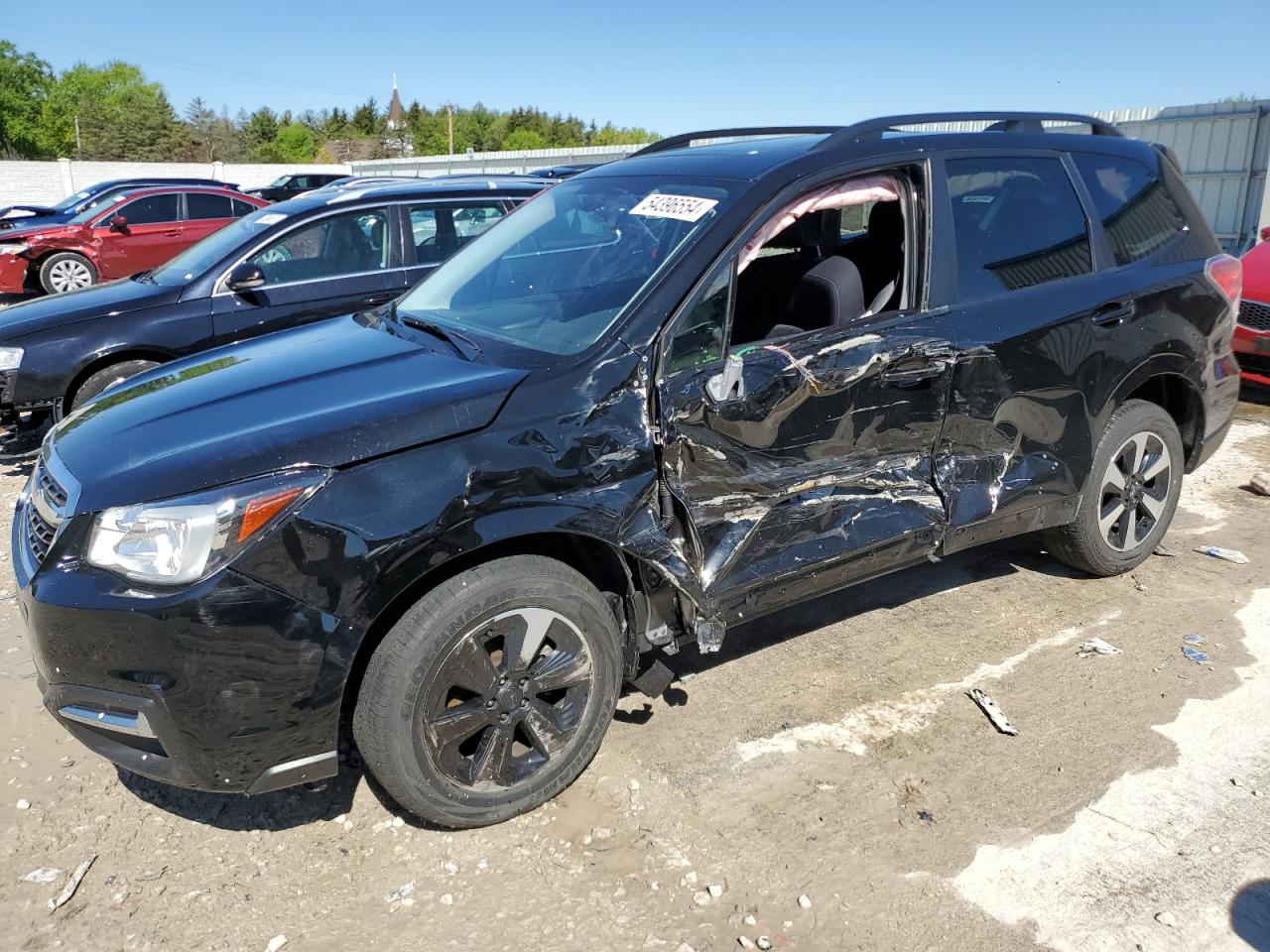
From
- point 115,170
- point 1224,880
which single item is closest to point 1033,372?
point 1224,880

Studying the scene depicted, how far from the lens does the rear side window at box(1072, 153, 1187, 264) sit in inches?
163

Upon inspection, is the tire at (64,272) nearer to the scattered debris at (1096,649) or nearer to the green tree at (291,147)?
the scattered debris at (1096,649)

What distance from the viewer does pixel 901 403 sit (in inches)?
136

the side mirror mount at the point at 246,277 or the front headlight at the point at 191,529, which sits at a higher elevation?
the side mirror mount at the point at 246,277

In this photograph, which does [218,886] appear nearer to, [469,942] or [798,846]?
[469,942]

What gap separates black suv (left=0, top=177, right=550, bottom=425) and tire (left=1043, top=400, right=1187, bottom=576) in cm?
383

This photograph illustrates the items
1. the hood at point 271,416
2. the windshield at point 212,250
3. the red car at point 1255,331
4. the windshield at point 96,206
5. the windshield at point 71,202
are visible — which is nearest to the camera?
the hood at point 271,416

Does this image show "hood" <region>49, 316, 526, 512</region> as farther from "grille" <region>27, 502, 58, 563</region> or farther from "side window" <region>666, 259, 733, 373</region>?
"side window" <region>666, 259, 733, 373</region>

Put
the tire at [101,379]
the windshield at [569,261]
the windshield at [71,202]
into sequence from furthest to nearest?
the windshield at [71,202]
the tire at [101,379]
the windshield at [569,261]

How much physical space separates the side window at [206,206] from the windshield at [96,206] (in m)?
0.92

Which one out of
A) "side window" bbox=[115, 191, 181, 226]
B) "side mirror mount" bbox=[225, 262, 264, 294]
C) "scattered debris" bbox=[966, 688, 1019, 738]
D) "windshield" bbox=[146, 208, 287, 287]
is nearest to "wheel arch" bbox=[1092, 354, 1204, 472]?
"scattered debris" bbox=[966, 688, 1019, 738]

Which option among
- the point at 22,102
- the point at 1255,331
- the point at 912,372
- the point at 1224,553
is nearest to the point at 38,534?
the point at 912,372

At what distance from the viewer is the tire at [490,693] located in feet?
8.55

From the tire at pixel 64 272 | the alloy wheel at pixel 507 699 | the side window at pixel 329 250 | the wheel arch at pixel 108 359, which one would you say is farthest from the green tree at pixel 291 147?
the alloy wheel at pixel 507 699
